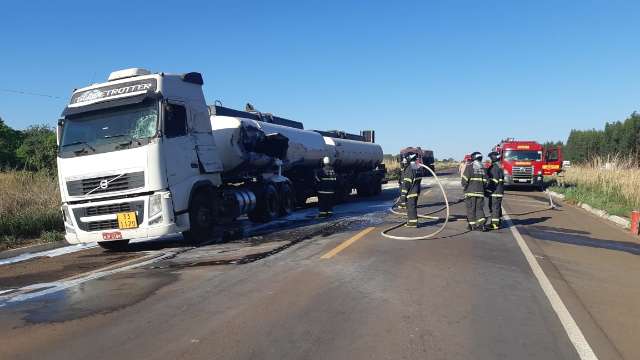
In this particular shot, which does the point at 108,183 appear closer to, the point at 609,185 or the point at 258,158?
the point at 258,158

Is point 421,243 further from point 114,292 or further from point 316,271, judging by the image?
point 114,292

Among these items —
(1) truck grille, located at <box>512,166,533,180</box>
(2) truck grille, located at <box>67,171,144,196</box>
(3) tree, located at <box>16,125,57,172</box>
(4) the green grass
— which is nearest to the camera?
(2) truck grille, located at <box>67,171,144,196</box>

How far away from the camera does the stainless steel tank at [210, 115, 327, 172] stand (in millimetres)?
13297

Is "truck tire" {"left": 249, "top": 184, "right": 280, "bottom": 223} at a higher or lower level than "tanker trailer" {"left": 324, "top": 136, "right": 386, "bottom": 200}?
lower

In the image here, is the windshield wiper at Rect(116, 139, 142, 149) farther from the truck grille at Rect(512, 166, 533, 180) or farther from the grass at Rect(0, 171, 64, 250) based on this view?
the truck grille at Rect(512, 166, 533, 180)

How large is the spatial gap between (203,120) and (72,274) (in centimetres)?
463

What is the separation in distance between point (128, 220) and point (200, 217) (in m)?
1.69

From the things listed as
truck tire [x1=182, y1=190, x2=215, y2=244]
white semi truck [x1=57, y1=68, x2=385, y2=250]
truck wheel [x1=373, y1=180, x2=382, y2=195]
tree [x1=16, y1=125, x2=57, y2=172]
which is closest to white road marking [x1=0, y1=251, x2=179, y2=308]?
white semi truck [x1=57, y1=68, x2=385, y2=250]

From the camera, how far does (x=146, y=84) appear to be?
10.4 meters

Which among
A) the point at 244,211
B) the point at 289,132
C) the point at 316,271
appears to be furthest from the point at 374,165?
the point at 316,271

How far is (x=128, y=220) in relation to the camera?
9.77 metres

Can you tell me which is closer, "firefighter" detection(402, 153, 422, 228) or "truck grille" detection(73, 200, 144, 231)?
"truck grille" detection(73, 200, 144, 231)

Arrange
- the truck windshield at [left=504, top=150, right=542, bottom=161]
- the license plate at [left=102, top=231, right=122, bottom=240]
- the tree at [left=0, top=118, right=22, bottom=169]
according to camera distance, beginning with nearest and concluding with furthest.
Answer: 1. the license plate at [left=102, top=231, right=122, bottom=240]
2. the truck windshield at [left=504, top=150, right=542, bottom=161]
3. the tree at [left=0, top=118, right=22, bottom=169]

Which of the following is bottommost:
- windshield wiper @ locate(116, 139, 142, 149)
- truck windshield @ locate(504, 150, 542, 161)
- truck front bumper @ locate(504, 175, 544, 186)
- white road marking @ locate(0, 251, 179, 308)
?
white road marking @ locate(0, 251, 179, 308)
